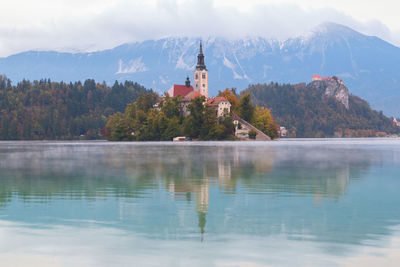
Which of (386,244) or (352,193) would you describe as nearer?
(386,244)

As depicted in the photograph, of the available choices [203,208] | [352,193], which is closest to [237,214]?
[203,208]

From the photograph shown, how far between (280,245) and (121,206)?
9209 mm

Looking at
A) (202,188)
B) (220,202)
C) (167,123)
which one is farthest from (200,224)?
(167,123)

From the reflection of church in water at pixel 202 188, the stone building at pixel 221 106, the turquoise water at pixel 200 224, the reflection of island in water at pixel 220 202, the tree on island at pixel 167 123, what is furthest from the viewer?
the stone building at pixel 221 106

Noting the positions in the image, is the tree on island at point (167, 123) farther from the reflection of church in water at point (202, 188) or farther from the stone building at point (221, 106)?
the reflection of church in water at point (202, 188)

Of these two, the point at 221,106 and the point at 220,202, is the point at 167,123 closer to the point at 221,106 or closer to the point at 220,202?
the point at 221,106

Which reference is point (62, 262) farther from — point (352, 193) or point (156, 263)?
point (352, 193)

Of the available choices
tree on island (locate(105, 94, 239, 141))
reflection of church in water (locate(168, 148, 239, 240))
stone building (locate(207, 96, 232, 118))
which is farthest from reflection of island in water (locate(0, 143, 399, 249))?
stone building (locate(207, 96, 232, 118))

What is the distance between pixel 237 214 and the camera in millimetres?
20219

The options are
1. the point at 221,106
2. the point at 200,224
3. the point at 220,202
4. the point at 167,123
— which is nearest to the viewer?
the point at 200,224

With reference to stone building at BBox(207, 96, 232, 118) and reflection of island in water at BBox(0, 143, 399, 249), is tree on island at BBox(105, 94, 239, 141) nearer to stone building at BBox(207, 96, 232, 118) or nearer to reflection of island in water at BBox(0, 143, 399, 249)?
stone building at BBox(207, 96, 232, 118)

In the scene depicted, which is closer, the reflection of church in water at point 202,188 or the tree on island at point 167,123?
the reflection of church in water at point 202,188

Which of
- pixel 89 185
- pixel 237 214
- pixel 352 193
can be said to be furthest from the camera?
pixel 89 185

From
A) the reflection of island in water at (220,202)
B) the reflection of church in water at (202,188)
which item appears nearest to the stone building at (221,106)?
the reflection of church in water at (202,188)
